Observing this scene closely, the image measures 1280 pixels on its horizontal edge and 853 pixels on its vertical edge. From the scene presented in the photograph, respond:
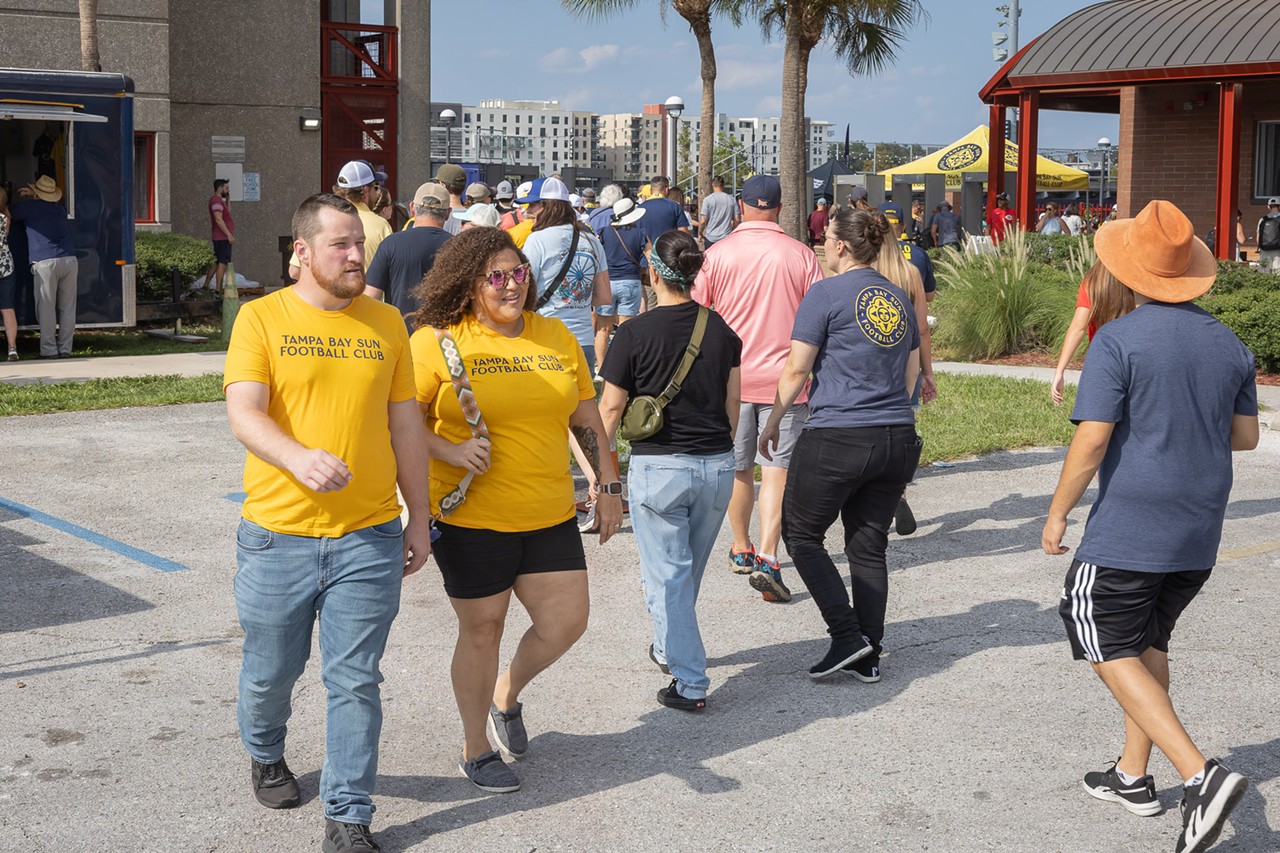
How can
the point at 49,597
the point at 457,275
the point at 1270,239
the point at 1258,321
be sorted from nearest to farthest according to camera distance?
the point at 457,275
the point at 49,597
the point at 1258,321
the point at 1270,239

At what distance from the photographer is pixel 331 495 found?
3844mm

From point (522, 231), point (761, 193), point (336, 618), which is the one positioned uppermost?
point (761, 193)

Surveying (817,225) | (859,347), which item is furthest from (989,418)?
(817,225)

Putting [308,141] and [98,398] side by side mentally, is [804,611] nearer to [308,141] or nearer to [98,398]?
[98,398]

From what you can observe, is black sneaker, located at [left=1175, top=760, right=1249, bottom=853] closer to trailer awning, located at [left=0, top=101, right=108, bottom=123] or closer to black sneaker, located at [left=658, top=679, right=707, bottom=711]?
black sneaker, located at [left=658, top=679, right=707, bottom=711]

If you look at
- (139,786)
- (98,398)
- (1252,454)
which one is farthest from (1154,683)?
(98,398)

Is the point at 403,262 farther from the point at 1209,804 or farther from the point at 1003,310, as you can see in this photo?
the point at 1003,310

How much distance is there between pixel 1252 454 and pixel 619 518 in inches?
289

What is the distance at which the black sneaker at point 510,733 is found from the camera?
469 cm

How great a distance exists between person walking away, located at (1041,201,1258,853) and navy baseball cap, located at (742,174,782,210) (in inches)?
107

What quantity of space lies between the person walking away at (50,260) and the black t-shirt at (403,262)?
7927 millimetres

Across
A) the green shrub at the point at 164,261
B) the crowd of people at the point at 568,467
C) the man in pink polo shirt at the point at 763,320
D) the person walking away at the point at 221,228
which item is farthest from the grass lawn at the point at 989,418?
the person walking away at the point at 221,228

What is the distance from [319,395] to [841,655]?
2.52 meters

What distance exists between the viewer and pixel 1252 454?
10570 mm
